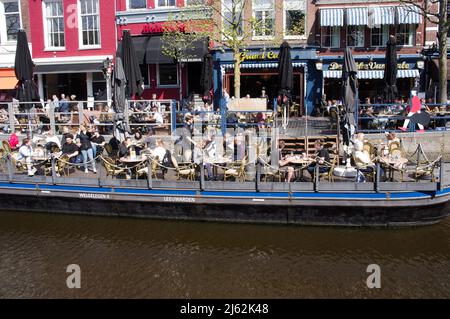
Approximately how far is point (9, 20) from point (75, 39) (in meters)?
4.28

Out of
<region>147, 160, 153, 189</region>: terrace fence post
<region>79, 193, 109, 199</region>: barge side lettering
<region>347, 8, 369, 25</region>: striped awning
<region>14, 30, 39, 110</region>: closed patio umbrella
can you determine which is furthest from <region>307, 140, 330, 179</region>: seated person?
<region>347, 8, 369, 25</region>: striped awning

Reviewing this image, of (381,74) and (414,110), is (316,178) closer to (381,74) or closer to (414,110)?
(414,110)

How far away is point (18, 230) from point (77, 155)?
3067 millimetres

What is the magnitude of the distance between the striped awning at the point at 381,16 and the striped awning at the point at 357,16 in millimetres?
274

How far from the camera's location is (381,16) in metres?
23.6

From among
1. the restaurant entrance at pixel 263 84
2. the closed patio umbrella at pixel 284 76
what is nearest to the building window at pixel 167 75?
the restaurant entrance at pixel 263 84

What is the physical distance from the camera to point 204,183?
12633 mm

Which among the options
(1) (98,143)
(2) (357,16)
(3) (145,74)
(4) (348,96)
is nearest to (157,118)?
(1) (98,143)

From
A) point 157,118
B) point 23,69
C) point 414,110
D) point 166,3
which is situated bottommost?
point 157,118

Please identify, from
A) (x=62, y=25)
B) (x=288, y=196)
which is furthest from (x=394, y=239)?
(x=62, y=25)

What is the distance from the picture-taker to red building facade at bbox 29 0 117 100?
2667 cm

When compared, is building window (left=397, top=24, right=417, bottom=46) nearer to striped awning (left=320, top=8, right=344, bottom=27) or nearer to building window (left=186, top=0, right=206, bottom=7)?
striped awning (left=320, top=8, right=344, bottom=27)

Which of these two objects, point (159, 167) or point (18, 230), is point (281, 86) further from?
point (18, 230)

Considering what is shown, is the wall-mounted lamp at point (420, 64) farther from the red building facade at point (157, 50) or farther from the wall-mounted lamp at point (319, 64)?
the red building facade at point (157, 50)
